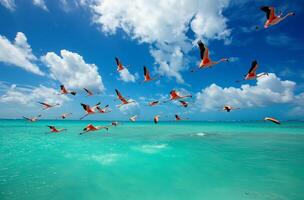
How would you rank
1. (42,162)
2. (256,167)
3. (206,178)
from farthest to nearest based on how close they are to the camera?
(42,162), (256,167), (206,178)

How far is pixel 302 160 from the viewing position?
2130cm

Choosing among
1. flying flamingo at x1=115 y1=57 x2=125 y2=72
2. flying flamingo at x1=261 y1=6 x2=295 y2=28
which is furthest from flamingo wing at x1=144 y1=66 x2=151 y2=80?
flying flamingo at x1=261 y1=6 x2=295 y2=28

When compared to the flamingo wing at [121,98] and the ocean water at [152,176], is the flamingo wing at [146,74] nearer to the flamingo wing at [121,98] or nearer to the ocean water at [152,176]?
the flamingo wing at [121,98]

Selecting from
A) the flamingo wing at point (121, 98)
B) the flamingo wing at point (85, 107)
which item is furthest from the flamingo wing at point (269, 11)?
the flamingo wing at point (85, 107)

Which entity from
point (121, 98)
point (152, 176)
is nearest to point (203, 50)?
point (121, 98)

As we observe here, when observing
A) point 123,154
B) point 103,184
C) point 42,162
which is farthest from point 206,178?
point 42,162

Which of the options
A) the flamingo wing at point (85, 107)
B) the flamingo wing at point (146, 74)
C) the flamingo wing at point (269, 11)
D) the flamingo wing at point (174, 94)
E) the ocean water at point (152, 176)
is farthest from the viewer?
the flamingo wing at point (146, 74)

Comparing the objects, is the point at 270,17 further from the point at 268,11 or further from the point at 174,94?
the point at 174,94

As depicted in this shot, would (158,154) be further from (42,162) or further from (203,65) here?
(203,65)

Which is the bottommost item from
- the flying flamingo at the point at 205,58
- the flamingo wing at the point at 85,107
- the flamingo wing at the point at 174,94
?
the flamingo wing at the point at 85,107

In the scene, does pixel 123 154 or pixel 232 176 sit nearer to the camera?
pixel 232 176

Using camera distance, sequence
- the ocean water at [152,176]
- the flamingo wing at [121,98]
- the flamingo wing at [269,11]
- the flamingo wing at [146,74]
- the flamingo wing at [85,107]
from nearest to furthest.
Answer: the flamingo wing at [269,11], the flamingo wing at [85,107], the ocean water at [152,176], the flamingo wing at [146,74], the flamingo wing at [121,98]

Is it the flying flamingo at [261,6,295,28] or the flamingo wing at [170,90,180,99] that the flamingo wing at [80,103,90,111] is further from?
the flying flamingo at [261,6,295,28]

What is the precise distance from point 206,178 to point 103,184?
754 cm
